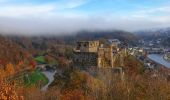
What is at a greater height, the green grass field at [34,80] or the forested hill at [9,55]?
the forested hill at [9,55]

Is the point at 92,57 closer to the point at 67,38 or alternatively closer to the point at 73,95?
the point at 73,95

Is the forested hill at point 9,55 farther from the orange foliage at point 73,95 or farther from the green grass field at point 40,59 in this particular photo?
the orange foliage at point 73,95

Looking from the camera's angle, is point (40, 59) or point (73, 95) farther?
point (40, 59)

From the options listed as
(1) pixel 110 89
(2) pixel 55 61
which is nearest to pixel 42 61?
(2) pixel 55 61

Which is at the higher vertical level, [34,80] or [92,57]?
[92,57]

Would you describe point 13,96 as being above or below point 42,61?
above

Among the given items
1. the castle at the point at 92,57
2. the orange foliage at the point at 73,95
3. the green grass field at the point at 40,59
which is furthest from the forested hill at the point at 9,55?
the orange foliage at the point at 73,95

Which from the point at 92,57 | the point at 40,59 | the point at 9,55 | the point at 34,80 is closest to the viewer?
the point at 92,57

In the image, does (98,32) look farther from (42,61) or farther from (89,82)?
(89,82)

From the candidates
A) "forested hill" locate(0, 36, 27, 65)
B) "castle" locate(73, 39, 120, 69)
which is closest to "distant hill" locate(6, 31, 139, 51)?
"forested hill" locate(0, 36, 27, 65)

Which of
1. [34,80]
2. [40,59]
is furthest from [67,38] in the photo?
[34,80]

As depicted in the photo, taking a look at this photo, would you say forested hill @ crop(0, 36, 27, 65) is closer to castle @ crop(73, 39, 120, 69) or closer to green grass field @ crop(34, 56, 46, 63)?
green grass field @ crop(34, 56, 46, 63)
